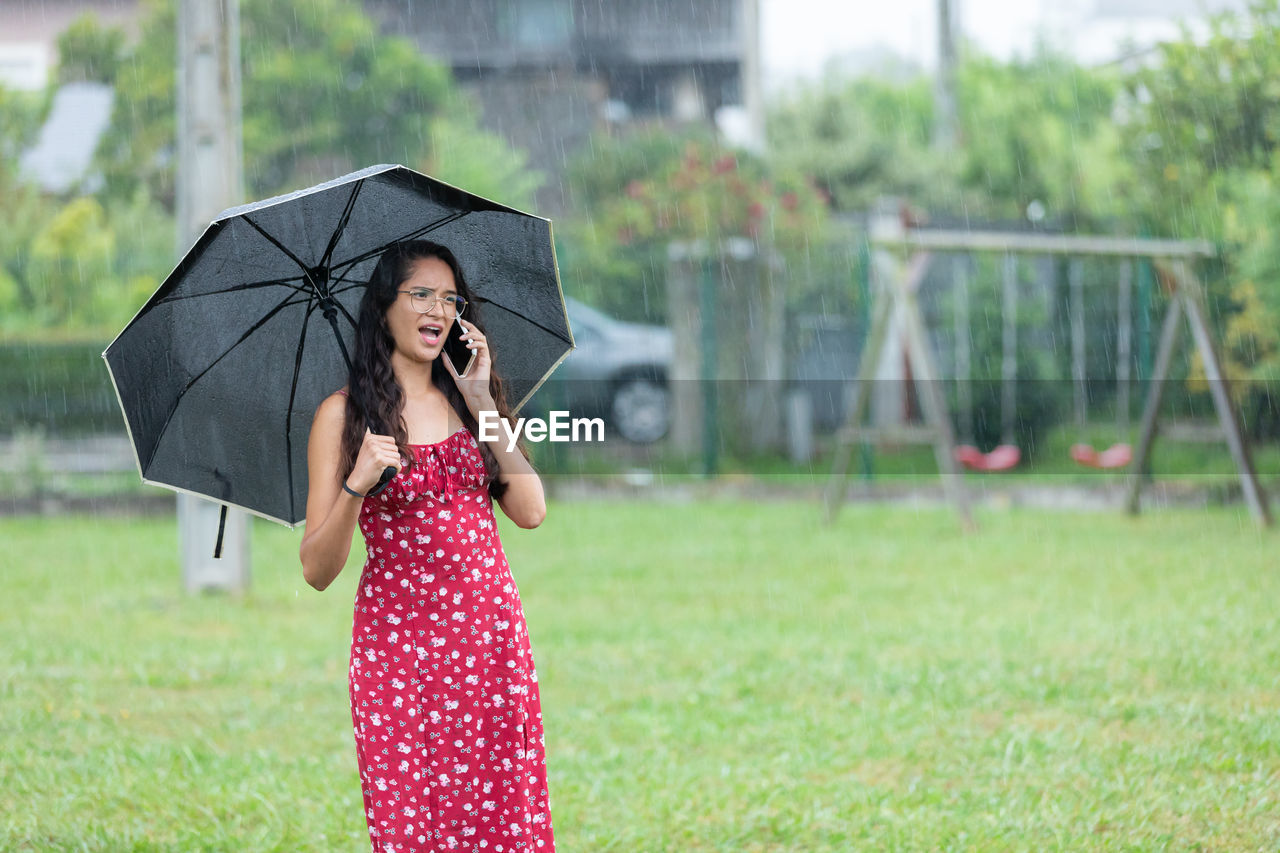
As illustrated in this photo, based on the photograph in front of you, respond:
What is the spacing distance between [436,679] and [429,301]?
74 cm

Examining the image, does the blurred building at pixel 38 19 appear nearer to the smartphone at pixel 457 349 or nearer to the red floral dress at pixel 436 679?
the smartphone at pixel 457 349

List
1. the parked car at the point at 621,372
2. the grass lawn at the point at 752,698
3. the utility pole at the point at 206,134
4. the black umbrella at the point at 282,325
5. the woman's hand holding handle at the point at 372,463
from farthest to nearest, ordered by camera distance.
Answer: the parked car at the point at 621,372 → the utility pole at the point at 206,134 → the grass lawn at the point at 752,698 → the black umbrella at the point at 282,325 → the woman's hand holding handle at the point at 372,463

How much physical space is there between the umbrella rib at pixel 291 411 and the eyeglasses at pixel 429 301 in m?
0.41

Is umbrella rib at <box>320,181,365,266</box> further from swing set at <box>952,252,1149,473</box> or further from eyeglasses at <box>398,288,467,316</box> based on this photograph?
swing set at <box>952,252,1149,473</box>

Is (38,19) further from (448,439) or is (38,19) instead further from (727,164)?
(448,439)

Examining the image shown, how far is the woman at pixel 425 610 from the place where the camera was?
2756 millimetres

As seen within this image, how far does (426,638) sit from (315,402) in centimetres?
73

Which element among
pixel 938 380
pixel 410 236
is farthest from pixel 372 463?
pixel 938 380

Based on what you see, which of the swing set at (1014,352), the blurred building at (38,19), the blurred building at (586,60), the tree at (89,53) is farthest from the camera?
the blurred building at (38,19)

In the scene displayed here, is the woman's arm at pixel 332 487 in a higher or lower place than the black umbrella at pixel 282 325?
lower

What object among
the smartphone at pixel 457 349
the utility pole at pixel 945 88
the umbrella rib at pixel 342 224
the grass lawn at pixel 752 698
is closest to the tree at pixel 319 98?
the utility pole at pixel 945 88

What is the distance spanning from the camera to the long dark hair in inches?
108

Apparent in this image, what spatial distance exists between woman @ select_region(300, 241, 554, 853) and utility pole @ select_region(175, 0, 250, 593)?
198 inches

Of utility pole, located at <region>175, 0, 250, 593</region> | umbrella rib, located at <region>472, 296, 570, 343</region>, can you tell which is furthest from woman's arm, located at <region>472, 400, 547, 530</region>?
utility pole, located at <region>175, 0, 250, 593</region>
